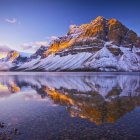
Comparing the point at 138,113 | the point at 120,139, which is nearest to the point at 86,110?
the point at 138,113

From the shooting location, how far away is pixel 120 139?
67.3 feet

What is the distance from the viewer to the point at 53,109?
34719mm

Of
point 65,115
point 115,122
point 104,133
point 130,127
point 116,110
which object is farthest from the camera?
point 116,110

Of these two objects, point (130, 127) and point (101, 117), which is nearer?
point (130, 127)

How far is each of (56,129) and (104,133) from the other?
4637 millimetres

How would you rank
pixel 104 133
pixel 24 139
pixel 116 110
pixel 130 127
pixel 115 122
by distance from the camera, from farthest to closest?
pixel 116 110 < pixel 115 122 < pixel 130 127 < pixel 104 133 < pixel 24 139

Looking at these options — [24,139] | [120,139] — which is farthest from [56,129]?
[120,139]

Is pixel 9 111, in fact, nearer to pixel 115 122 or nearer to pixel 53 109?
pixel 53 109

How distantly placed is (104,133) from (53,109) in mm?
13581

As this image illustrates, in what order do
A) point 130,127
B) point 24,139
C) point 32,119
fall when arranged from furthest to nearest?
point 32,119 < point 130,127 < point 24,139

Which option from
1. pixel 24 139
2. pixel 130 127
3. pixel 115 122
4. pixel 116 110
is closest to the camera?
pixel 24 139

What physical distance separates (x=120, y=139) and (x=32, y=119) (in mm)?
11505

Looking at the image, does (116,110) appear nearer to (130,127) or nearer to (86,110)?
(86,110)

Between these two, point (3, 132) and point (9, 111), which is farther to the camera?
point (9, 111)
